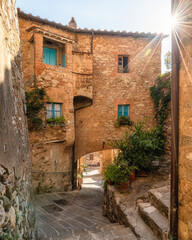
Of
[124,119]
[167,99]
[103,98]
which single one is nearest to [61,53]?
[103,98]

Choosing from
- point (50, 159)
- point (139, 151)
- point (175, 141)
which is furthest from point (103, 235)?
point (50, 159)

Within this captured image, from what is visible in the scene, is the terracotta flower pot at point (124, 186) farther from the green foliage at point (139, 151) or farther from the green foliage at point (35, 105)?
the green foliage at point (35, 105)

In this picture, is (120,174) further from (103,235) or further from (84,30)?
(84,30)

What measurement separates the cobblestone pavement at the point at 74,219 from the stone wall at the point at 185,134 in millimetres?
1344

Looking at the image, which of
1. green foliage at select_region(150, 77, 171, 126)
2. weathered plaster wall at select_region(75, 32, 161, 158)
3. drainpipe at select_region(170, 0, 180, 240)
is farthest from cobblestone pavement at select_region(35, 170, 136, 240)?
green foliage at select_region(150, 77, 171, 126)

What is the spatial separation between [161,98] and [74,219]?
23.9 ft

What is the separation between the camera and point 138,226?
3.90 meters

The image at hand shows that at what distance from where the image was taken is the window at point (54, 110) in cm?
854

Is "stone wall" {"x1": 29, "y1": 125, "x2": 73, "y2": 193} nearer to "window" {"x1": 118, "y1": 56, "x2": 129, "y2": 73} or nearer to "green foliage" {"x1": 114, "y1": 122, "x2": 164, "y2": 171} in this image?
"green foliage" {"x1": 114, "y1": 122, "x2": 164, "y2": 171}

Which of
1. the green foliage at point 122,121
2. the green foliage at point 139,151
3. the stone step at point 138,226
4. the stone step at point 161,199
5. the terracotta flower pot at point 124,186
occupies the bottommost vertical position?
the stone step at point 138,226

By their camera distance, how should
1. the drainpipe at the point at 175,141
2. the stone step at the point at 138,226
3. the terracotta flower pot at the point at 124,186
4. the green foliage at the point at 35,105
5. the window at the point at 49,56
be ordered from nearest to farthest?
the drainpipe at the point at 175,141 → the stone step at the point at 138,226 → the terracotta flower pot at the point at 124,186 → the green foliage at the point at 35,105 → the window at the point at 49,56

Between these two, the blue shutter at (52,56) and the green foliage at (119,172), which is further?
the blue shutter at (52,56)

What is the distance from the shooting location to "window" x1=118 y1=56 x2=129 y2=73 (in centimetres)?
1075

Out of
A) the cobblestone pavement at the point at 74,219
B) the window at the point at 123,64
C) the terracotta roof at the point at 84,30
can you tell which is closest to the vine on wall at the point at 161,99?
the window at the point at 123,64
